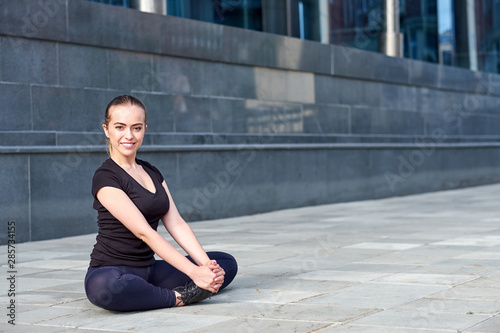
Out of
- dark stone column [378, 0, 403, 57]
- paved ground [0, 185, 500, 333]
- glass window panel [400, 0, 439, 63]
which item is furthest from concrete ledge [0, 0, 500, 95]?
paved ground [0, 185, 500, 333]

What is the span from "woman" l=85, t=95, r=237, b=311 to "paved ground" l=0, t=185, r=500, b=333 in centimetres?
13

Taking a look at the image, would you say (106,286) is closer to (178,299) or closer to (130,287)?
(130,287)

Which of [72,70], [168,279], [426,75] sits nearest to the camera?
[168,279]

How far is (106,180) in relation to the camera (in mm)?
5027

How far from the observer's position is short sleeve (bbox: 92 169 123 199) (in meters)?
5.02

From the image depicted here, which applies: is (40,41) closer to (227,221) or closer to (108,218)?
(227,221)

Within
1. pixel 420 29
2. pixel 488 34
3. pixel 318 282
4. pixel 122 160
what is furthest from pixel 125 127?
pixel 488 34

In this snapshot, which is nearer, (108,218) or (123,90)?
(108,218)

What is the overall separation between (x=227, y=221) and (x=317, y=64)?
164 inches

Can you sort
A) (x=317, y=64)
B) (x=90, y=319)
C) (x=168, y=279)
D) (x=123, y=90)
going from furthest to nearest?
(x=317, y=64), (x=123, y=90), (x=168, y=279), (x=90, y=319)

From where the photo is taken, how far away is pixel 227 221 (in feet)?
39.5

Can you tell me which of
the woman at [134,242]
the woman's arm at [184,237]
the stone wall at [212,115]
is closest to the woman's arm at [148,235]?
the woman at [134,242]

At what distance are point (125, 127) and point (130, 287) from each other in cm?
97

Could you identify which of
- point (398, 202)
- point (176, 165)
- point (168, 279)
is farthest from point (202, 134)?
point (168, 279)
